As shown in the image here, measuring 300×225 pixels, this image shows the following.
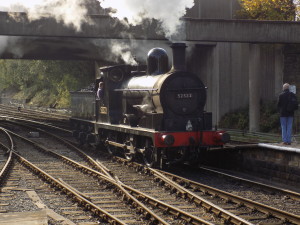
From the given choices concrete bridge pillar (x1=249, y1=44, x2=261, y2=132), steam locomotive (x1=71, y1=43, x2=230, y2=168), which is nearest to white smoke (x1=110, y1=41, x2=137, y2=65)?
concrete bridge pillar (x1=249, y1=44, x2=261, y2=132)

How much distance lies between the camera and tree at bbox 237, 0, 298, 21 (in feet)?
79.3

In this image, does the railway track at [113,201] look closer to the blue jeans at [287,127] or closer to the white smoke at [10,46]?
the blue jeans at [287,127]

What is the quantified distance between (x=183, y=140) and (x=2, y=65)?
133 feet

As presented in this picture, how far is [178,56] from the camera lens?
1248cm

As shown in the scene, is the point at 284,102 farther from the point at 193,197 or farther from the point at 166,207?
the point at 166,207

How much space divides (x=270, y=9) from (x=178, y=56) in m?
13.5

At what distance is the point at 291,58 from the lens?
76.4 ft

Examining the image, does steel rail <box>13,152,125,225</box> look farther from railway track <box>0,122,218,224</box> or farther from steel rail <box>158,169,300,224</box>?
steel rail <box>158,169,300,224</box>

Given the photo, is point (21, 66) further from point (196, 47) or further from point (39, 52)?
point (196, 47)

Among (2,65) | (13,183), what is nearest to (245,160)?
(13,183)

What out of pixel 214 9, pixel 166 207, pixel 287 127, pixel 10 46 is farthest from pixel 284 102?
pixel 10 46

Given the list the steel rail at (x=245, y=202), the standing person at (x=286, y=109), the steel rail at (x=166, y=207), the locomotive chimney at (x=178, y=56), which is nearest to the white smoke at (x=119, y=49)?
the locomotive chimney at (x=178, y=56)

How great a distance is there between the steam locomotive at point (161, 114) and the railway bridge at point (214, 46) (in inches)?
174

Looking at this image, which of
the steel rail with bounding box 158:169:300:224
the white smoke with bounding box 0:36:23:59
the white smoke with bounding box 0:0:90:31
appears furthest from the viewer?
the white smoke with bounding box 0:36:23:59
